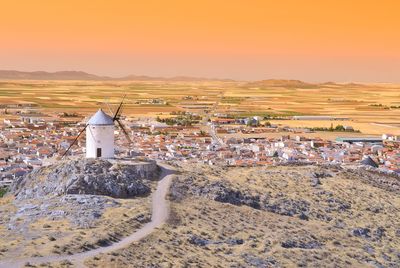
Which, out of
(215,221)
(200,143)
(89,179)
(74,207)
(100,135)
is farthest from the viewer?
(200,143)

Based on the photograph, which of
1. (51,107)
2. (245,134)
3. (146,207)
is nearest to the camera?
(146,207)

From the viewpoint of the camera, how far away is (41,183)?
30.4 metres

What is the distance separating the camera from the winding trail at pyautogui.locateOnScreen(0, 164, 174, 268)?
1987cm

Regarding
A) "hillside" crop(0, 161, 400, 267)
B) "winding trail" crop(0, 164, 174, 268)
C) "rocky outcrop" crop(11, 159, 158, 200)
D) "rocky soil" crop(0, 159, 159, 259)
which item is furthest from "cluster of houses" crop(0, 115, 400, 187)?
"winding trail" crop(0, 164, 174, 268)

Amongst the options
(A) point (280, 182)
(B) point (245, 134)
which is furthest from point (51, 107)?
(A) point (280, 182)

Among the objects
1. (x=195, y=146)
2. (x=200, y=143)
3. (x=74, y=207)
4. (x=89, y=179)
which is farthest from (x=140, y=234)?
(x=200, y=143)

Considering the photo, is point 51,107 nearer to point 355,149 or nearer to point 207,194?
point 355,149

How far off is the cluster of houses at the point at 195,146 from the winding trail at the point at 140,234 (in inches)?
662

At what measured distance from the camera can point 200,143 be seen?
73.7 metres

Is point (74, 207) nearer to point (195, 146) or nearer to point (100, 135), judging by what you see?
point (100, 135)

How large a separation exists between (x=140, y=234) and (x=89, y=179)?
5.66 metres

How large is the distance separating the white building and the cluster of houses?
1465 cm

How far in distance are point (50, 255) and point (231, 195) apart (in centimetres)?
1204

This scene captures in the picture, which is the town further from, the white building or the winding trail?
the winding trail
